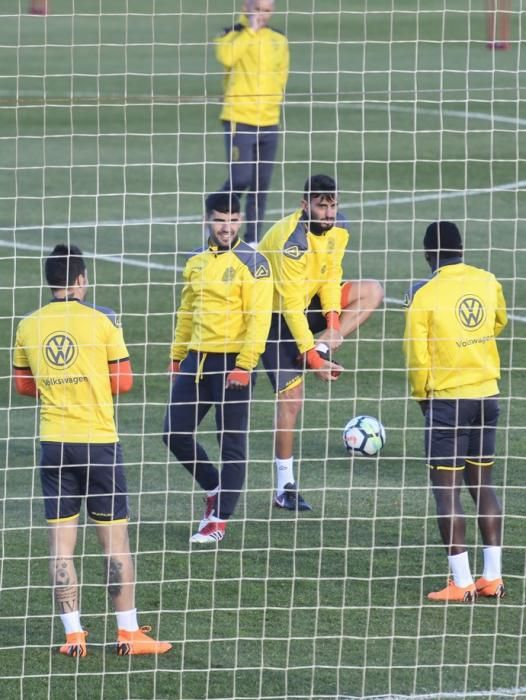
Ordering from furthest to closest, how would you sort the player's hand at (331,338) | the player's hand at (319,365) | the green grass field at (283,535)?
1. the player's hand at (331,338)
2. the player's hand at (319,365)
3. the green grass field at (283,535)

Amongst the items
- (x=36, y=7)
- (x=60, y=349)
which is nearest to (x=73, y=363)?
(x=60, y=349)

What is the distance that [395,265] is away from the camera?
54.2ft

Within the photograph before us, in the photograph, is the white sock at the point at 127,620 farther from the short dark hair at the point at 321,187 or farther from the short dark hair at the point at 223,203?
the short dark hair at the point at 321,187

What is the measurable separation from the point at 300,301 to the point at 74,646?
9.92ft

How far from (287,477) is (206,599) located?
5.68ft

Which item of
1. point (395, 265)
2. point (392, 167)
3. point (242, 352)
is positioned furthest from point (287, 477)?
point (392, 167)

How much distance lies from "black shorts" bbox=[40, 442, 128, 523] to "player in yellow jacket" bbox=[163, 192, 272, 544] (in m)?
1.42

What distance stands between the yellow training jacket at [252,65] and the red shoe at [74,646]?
34.9 feet

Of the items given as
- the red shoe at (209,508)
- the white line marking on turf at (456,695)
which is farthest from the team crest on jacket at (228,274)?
the white line marking on turf at (456,695)

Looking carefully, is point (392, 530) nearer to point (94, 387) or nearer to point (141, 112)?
point (94, 387)

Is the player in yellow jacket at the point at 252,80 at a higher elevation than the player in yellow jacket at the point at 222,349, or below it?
higher

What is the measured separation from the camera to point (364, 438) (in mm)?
10375

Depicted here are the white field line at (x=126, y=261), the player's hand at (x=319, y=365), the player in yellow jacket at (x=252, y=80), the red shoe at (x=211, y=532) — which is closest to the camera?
the red shoe at (x=211, y=532)

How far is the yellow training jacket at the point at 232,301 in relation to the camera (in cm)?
913
